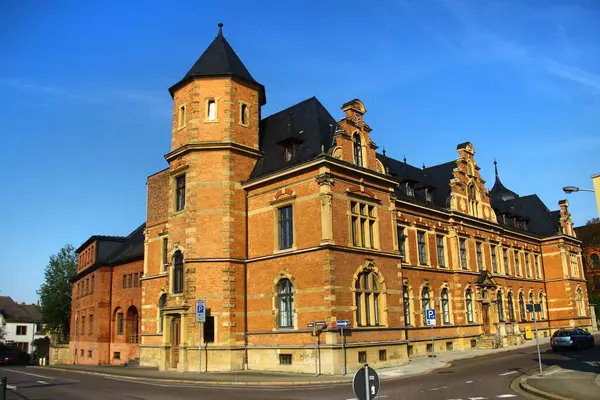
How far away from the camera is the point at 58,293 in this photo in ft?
225

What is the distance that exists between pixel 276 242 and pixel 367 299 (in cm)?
551

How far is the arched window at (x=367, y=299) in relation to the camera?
88.1 feet

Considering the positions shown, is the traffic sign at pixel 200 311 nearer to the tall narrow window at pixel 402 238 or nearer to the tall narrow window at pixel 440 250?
the tall narrow window at pixel 402 238

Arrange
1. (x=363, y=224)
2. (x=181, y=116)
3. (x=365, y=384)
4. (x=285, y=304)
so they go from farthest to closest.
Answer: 1. (x=181, y=116)
2. (x=363, y=224)
3. (x=285, y=304)
4. (x=365, y=384)

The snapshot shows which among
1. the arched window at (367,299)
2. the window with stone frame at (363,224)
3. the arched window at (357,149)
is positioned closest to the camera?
the arched window at (367,299)

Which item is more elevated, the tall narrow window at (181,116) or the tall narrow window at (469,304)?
the tall narrow window at (181,116)

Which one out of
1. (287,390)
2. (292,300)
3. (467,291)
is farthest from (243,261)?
(467,291)

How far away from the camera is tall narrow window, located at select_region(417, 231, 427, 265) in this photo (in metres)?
36.5

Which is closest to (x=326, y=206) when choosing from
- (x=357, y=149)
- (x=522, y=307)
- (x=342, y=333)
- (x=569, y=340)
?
(x=357, y=149)

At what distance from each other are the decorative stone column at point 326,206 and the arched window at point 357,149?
122 inches

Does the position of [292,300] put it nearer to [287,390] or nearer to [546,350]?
[287,390]

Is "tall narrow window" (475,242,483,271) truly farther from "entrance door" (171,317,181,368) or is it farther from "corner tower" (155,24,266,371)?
"entrance door" (171,317,181,368)

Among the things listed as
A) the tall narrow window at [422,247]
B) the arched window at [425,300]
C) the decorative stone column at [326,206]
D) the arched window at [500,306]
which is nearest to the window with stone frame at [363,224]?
the decorative stone column at [326,206]

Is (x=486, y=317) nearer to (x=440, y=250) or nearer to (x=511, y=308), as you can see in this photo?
(x=511, y=308)
